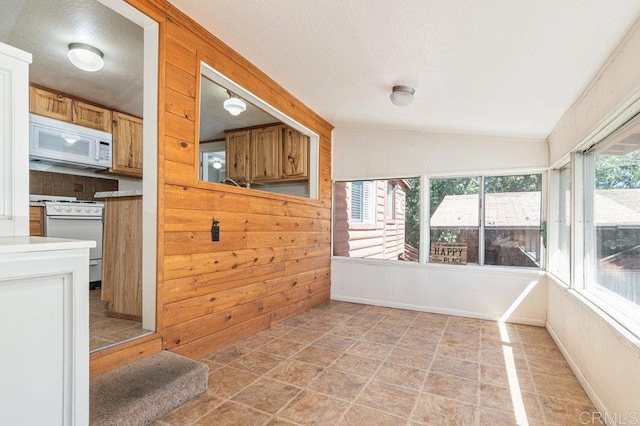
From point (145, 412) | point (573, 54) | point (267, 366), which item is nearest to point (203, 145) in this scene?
point (267, 366)

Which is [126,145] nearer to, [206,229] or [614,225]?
[206,229]

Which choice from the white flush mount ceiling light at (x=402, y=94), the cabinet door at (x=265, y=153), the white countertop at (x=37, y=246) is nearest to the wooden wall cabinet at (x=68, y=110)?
the cabinet door at (x=265, y=153)

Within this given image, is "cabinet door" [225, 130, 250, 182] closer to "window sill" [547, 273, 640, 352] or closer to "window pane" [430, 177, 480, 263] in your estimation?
"window pane" [430, 177, 480, 263]

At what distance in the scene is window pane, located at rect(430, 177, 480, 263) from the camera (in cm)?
395

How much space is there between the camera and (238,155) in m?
4.77

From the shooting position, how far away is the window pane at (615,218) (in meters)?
1.77

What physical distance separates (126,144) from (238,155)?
144cm

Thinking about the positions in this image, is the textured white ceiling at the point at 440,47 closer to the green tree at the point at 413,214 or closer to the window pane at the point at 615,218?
the window pane at the point at 615,218

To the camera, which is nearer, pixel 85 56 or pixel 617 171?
pixel 617 171

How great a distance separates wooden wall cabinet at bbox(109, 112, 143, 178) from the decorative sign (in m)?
4.07

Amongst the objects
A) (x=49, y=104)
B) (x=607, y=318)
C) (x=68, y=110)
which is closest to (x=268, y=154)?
(x=68, y=110)

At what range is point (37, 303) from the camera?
98 cm

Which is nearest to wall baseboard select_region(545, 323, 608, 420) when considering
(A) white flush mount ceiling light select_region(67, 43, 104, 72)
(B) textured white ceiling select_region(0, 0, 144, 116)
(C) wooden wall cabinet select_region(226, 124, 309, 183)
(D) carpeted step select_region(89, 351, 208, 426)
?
(D) carpeted step select_region(89, 351, 208, 426)

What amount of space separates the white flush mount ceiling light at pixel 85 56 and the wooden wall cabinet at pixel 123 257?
1.15m
